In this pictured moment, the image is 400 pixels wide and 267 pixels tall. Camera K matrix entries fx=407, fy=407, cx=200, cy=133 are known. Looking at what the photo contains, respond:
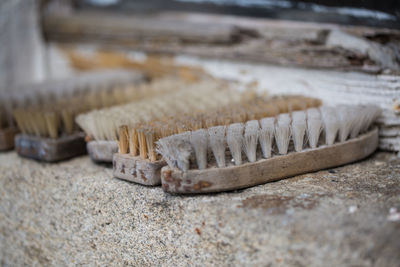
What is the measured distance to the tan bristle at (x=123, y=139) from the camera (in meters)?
0.91

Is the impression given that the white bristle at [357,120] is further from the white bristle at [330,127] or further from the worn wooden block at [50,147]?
the worn wooden block at [50,147]

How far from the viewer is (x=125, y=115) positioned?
41.9 inches

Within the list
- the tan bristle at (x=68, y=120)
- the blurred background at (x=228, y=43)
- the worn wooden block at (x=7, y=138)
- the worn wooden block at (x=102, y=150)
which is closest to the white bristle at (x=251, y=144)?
the worn wooden block at (x=102, y=150)

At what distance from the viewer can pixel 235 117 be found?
3.30 ft

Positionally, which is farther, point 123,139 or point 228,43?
point 228,43

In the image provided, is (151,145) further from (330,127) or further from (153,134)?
(330,127)

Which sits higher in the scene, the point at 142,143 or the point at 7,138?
the point at 142,143

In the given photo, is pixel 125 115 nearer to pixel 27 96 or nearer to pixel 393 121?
pixel 27 96

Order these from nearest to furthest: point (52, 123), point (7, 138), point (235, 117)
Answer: point (235, 117), point (52, 123), point (7, 138)

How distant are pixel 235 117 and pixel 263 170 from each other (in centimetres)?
20

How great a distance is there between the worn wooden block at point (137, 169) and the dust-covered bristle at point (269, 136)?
54 mm

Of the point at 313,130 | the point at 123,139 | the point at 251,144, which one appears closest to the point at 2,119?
the point at 123,139

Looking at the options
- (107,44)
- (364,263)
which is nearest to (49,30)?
(107,44)

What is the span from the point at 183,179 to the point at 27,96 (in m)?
0.86
